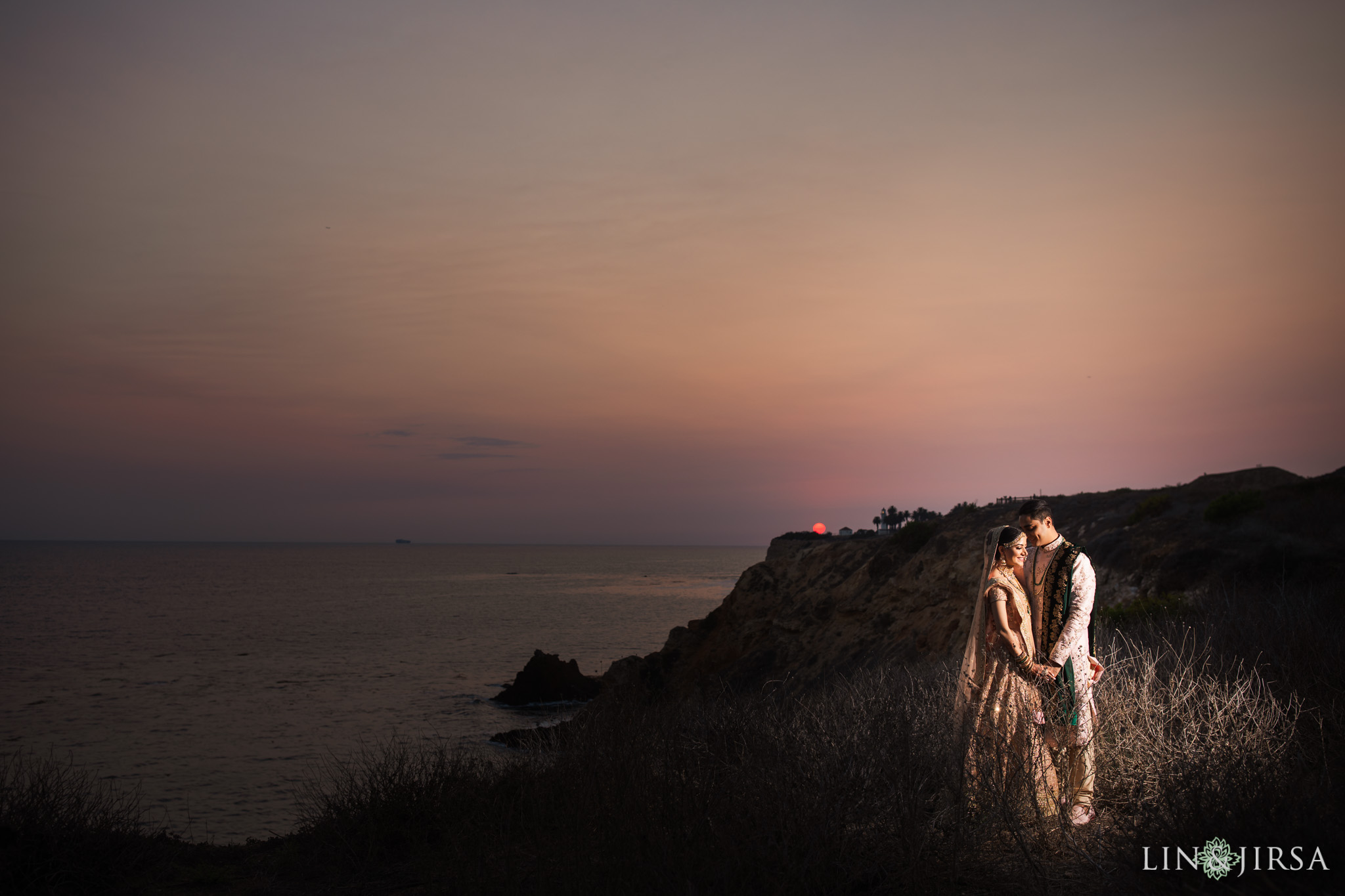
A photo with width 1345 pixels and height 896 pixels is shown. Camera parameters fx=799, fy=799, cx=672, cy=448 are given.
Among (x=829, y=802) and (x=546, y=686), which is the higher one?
(x=829, y=802)

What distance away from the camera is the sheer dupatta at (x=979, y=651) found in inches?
248

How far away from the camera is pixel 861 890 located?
530cm

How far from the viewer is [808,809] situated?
5.67 m

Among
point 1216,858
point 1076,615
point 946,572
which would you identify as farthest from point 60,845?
point 946,572

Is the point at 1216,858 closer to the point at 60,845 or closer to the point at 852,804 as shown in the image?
the point at 852,804

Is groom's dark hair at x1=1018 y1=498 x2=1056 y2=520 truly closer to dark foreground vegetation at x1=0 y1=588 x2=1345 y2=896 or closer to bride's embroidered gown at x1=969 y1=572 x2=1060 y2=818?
bride's embroidered gown at x1=969 y1=572 x2=1060 y2=818

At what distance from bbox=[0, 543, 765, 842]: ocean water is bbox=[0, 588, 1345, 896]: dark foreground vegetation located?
266 inches

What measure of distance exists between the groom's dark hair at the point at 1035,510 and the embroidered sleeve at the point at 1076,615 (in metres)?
0.46

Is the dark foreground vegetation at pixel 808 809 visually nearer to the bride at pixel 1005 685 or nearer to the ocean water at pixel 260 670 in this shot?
the bride at pixel 1005 685

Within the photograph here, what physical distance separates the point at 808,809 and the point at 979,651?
6.15ft

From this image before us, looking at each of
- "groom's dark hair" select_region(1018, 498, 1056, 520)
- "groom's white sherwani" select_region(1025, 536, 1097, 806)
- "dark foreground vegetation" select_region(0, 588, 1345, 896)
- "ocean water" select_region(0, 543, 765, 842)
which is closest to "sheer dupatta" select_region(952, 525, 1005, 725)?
"groom's dark hair" select_region(1018, 498, 1056, 520)

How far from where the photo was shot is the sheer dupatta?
6.30 metres

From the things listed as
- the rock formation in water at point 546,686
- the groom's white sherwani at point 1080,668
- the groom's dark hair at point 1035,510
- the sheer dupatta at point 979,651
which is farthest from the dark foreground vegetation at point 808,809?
the rock formation in water at point 546,686

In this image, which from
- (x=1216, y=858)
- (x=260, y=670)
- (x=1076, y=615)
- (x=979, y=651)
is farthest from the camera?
(x=260, y=670)
